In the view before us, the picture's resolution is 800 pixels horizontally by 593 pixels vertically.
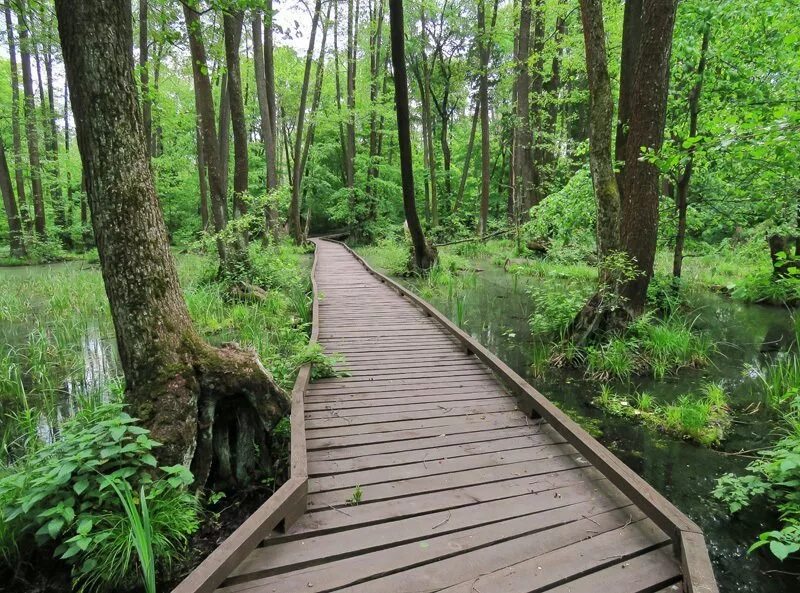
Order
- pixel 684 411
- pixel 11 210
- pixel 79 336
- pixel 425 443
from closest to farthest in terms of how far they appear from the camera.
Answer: pixel 425 443
pixel 684 411
pixel 79 336
pixel 11 210

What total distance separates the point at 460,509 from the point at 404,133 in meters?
9.56

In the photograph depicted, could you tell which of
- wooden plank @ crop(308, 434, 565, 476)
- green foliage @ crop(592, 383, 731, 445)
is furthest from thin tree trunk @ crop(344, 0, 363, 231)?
wooden plank @ crop(308, 434, 565, 476)

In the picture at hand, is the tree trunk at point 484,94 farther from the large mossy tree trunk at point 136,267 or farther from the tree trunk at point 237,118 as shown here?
the large mossy tree trunk at point 136,267

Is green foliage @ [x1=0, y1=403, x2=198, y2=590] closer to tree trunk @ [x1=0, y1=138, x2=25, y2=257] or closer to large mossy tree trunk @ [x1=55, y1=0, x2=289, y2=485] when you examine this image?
large mossy tree trunk @ [x1=55, y1=0, x2=289, y2=485]

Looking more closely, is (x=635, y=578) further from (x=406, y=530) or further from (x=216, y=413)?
(x=216, y=413)

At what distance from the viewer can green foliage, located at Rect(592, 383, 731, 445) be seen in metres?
4.50

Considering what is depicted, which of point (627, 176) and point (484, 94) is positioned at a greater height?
point (484, 94)

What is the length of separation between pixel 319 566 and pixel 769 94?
8.25m

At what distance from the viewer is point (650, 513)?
8.96ft

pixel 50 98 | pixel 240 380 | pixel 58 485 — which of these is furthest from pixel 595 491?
pixel 50 98

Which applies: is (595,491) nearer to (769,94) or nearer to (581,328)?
(581,328)

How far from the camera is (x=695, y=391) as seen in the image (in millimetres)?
5477

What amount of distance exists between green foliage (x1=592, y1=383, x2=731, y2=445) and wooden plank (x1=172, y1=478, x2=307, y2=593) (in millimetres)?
3933

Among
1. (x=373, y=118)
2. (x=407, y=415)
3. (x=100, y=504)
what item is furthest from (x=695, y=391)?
(x=373, y=118)
